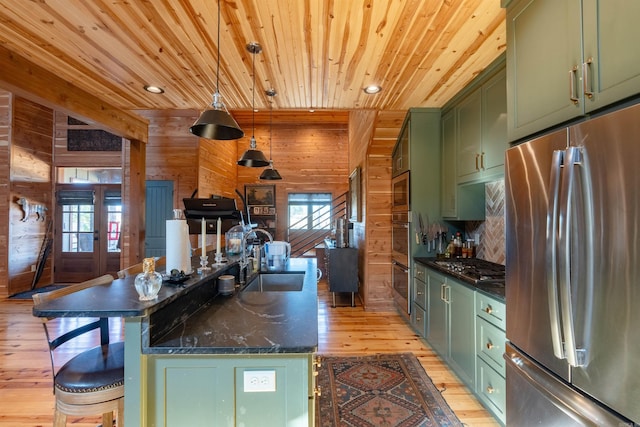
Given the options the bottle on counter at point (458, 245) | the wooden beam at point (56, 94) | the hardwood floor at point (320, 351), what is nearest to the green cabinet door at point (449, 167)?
the bottle on counter at point (458, 245)

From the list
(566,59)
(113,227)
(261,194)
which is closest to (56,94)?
(566,59)

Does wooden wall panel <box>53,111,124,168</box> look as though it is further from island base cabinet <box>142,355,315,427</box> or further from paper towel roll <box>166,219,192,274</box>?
island base cabinet <box>142,355,315,427</box>

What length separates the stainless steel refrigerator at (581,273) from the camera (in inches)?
36.6

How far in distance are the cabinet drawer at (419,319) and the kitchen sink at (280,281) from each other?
1.56m

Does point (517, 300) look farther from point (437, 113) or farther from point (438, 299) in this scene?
point (437, 113)

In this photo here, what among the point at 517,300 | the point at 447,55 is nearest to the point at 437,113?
the point at 447,55

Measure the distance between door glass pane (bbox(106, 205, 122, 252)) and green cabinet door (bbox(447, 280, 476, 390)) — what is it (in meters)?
6.84

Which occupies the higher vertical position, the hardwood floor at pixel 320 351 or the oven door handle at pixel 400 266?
the oven door handle at pixel 400 266

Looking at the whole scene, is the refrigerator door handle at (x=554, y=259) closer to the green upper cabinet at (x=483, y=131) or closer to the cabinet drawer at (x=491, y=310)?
the cabinet drawer at (x=491, y=310)

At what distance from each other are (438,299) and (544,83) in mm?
2097

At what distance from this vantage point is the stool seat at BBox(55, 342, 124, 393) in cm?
126

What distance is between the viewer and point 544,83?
4.53ft

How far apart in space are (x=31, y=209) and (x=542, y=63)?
8.13 meters

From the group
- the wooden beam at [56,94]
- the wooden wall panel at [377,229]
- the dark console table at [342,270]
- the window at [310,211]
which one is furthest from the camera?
the window at [310,211]
